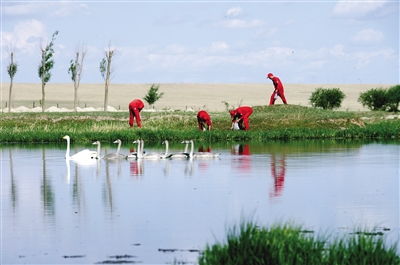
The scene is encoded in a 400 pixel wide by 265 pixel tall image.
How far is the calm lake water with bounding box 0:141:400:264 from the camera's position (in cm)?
1648

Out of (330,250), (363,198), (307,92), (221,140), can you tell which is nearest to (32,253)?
(330,250)

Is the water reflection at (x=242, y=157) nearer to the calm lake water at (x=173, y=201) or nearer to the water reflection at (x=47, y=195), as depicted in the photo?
the calm lake water at (x=173, y=201)

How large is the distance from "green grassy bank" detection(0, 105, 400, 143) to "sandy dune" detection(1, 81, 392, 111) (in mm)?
45153

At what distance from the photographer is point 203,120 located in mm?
47938

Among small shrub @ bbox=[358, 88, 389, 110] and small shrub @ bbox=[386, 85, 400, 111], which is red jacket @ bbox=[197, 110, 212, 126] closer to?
small shrub @ bbox=[386, 85, 400, 111]

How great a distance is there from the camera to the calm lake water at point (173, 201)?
649 inches

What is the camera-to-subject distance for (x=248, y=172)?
29891 mm

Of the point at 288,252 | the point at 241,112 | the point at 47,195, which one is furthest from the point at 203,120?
the point at 288,252

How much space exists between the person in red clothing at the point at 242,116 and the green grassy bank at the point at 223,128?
559 mm

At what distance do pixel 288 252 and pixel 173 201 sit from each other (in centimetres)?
1007

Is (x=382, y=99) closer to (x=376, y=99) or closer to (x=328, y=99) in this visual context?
(x=376, y=99)

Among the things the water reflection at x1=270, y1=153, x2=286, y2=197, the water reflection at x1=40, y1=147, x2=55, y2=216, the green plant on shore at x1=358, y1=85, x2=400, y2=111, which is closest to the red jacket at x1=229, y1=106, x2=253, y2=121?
the water reflection at x1=270, y1=153, x2=286, y2=197

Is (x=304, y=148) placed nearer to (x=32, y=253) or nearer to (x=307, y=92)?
(x=32, y=253)

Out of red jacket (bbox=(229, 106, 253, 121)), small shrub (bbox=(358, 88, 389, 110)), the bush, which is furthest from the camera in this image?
the bush
